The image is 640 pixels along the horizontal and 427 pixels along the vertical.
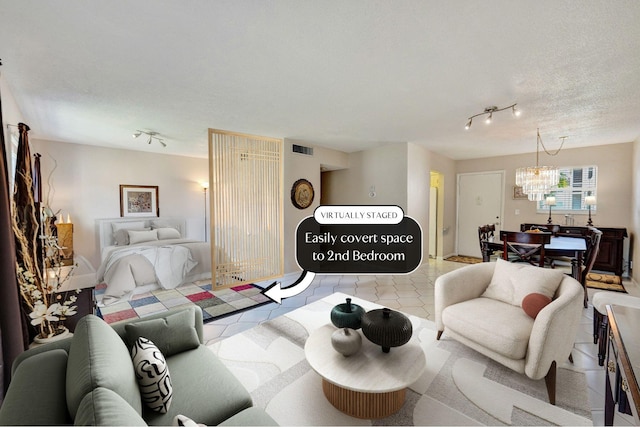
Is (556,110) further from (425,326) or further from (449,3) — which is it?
(425,326)

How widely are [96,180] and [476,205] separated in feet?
25.4

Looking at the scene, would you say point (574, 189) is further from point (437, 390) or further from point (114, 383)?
point (114, 383)

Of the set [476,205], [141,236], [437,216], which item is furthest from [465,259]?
[141,236]

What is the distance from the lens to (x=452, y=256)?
6148 millimetres

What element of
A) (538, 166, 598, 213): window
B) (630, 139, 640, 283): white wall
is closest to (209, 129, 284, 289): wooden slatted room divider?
(538, 166, 598, 213): window

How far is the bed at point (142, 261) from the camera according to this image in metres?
3.47

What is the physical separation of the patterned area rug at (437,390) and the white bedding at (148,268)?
194cm

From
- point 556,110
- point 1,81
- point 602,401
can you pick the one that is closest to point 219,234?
point 1,81

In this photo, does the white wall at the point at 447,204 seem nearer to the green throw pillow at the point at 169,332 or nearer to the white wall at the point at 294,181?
the white wall at the point at 294,181

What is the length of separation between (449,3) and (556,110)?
2512 millimetres

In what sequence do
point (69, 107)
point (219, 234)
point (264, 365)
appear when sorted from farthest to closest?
1. point (219, 234)
2. point (69, 107)
3. point (264, 365)

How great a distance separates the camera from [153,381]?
114 cm

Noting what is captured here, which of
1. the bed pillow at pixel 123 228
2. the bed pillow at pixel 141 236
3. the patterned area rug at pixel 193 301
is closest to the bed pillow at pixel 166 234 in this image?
the bed pillow at pixel 141 236

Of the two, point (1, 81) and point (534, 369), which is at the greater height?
point (1, 81)
